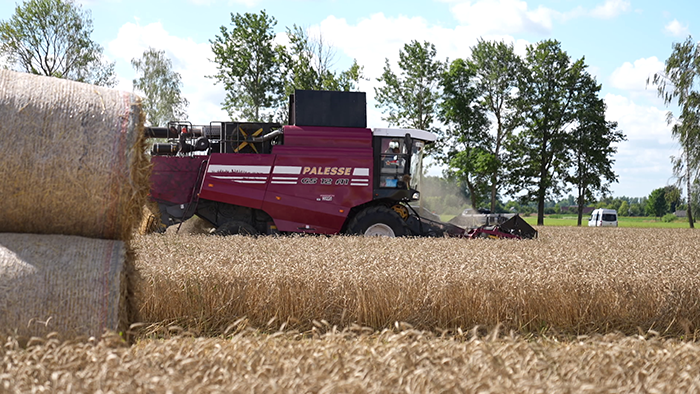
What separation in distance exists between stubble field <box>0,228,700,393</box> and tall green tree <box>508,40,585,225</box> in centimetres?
2922

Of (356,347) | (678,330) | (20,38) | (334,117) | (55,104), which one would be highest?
(20,38)

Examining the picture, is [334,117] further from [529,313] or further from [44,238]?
[44,238]

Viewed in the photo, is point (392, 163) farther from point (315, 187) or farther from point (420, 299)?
point (420, 299)

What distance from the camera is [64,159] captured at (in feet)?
12.5

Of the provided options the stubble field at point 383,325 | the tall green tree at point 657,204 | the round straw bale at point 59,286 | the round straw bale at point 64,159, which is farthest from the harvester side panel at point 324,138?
the tall green tree at point 657,204

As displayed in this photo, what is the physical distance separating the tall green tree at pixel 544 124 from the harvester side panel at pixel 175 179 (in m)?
27.8

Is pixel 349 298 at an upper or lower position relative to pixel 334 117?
lower

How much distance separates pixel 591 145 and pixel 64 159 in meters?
37.4

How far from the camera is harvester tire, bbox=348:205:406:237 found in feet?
41.3

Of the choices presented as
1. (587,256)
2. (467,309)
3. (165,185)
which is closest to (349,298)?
(467,309)

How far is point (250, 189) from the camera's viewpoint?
12477 millimetres

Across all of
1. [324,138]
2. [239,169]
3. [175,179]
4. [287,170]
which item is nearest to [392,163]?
[324,138]

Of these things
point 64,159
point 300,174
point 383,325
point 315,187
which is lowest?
point 383,325

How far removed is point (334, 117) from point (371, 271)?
7.56 metres
